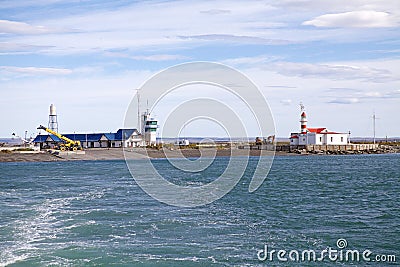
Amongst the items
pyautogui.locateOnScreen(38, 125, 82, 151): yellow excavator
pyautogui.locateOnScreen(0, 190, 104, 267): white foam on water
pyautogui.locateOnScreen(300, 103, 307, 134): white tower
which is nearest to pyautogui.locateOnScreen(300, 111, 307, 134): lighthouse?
pyautogui.locateOnScreen(300, 103, 307, 134): white tower

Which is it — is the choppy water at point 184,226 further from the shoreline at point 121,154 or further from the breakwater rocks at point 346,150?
the breakwater rocks at point 346,150

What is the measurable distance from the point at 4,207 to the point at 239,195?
582 inches

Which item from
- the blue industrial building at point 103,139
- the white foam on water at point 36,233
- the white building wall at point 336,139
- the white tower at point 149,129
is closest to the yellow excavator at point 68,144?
the blue industrial building at point 103,139

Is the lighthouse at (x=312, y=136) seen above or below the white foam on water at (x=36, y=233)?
above

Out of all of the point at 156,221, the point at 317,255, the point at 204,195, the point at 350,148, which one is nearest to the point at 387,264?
the point at 317,255

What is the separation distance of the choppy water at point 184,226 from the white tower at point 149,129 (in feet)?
238

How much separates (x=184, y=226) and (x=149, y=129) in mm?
88815

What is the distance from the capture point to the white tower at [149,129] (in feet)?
361

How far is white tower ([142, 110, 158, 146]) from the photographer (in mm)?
109925

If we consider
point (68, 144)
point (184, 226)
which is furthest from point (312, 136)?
point (184, 226)

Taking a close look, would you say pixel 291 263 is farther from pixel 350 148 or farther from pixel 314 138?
pixel 350 148

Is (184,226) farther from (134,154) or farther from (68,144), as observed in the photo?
(68,144)

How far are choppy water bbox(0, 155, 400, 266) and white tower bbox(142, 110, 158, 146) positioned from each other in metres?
72.5

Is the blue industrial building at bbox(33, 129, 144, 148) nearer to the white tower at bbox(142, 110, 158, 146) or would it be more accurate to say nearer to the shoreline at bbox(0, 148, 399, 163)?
the white tower at bbox(142, 110, 158, 146)
